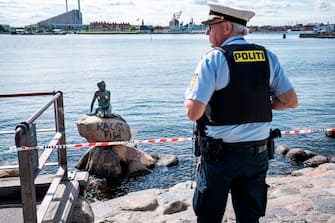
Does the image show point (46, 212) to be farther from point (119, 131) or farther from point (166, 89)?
point (166, 89)

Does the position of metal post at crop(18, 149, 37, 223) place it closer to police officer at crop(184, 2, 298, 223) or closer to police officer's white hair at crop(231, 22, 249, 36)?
police officer at crop(184, 2, 298, 223)

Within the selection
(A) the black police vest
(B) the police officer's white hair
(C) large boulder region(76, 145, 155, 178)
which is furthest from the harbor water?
(B) the police officer's white hair

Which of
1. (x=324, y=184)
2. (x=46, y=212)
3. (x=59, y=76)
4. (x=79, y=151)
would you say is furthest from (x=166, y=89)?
(x=46, y=212)

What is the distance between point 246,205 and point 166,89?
28259 millimetres

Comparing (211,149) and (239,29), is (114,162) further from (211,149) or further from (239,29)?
(239,29)

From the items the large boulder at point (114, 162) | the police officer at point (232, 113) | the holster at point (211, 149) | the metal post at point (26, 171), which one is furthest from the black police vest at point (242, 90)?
the large boulder at point (114, 162)

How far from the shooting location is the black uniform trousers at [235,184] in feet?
9.70

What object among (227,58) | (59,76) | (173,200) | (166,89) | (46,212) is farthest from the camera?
(59,76)

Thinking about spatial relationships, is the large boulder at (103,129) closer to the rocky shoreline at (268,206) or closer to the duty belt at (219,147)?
the rocky shoreline at (268,206)

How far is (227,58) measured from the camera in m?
2.80

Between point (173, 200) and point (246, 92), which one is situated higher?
point (246, 92)

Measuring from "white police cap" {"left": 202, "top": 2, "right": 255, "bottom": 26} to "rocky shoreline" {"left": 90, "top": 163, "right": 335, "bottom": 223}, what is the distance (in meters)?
2.58

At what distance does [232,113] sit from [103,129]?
29.6ft

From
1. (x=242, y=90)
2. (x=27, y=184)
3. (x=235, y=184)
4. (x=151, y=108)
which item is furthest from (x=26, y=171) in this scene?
(x=151, y=108)
